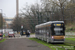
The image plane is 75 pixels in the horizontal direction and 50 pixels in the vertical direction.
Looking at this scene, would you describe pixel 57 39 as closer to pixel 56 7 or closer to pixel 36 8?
pixel 56 7

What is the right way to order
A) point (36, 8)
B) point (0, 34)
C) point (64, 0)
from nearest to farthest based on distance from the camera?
point (64, 0)
point (0, 34)
point (36, 8)

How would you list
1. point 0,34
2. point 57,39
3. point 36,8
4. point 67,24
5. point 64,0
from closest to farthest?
1. point 57,39
2. point 64,0
3. point 0,34
4. point 67,24
5. point 36,8

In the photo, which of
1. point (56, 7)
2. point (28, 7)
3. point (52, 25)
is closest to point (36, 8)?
point (28, 7)

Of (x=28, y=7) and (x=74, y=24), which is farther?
(x=28, y=7)

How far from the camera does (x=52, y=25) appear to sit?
2506cm

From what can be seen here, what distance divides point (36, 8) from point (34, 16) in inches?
163

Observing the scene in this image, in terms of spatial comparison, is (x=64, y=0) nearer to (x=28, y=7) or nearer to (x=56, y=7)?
(x=56, y=7)

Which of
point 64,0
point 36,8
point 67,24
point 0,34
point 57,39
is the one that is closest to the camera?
point 57,39

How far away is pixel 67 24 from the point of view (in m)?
60.8

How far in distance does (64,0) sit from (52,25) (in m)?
24.9

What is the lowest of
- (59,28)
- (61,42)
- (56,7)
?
(61,42)

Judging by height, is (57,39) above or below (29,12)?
below

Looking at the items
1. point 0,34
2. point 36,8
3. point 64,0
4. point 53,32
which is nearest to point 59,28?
point 53,32

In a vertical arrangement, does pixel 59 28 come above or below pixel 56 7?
below
